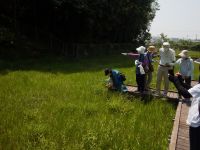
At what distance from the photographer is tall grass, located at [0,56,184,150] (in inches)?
277

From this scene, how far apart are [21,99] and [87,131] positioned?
328cm

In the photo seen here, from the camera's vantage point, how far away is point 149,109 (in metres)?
10.1

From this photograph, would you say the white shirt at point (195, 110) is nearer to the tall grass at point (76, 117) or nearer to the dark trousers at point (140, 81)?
the tall grass at point (76, 117)

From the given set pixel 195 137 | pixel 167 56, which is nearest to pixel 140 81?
pixel 167 56

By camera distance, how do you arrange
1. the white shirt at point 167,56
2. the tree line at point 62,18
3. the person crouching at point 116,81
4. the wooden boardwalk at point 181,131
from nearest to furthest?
the wooden boardwalk at point 181,131 → the white shirt at point 167,56 → the person crouching at point 116,81 → the tree line at point 62,18

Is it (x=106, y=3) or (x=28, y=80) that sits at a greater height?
(x=106, y=3)

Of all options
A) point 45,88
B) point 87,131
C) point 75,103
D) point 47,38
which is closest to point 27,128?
point 87,131

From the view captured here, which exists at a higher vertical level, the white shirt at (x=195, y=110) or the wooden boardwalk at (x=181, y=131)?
the white shirt at (x=195, y=110)

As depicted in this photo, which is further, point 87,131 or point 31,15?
point 31,15

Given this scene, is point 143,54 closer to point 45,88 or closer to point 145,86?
point 145,86

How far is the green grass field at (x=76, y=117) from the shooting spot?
7.02 meters

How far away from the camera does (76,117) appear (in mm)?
8625

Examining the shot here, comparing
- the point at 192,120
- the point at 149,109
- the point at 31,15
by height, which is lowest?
the point at 149,109

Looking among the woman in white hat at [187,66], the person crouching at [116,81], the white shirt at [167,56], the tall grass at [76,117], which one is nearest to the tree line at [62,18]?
the tall grass at [76,117]
